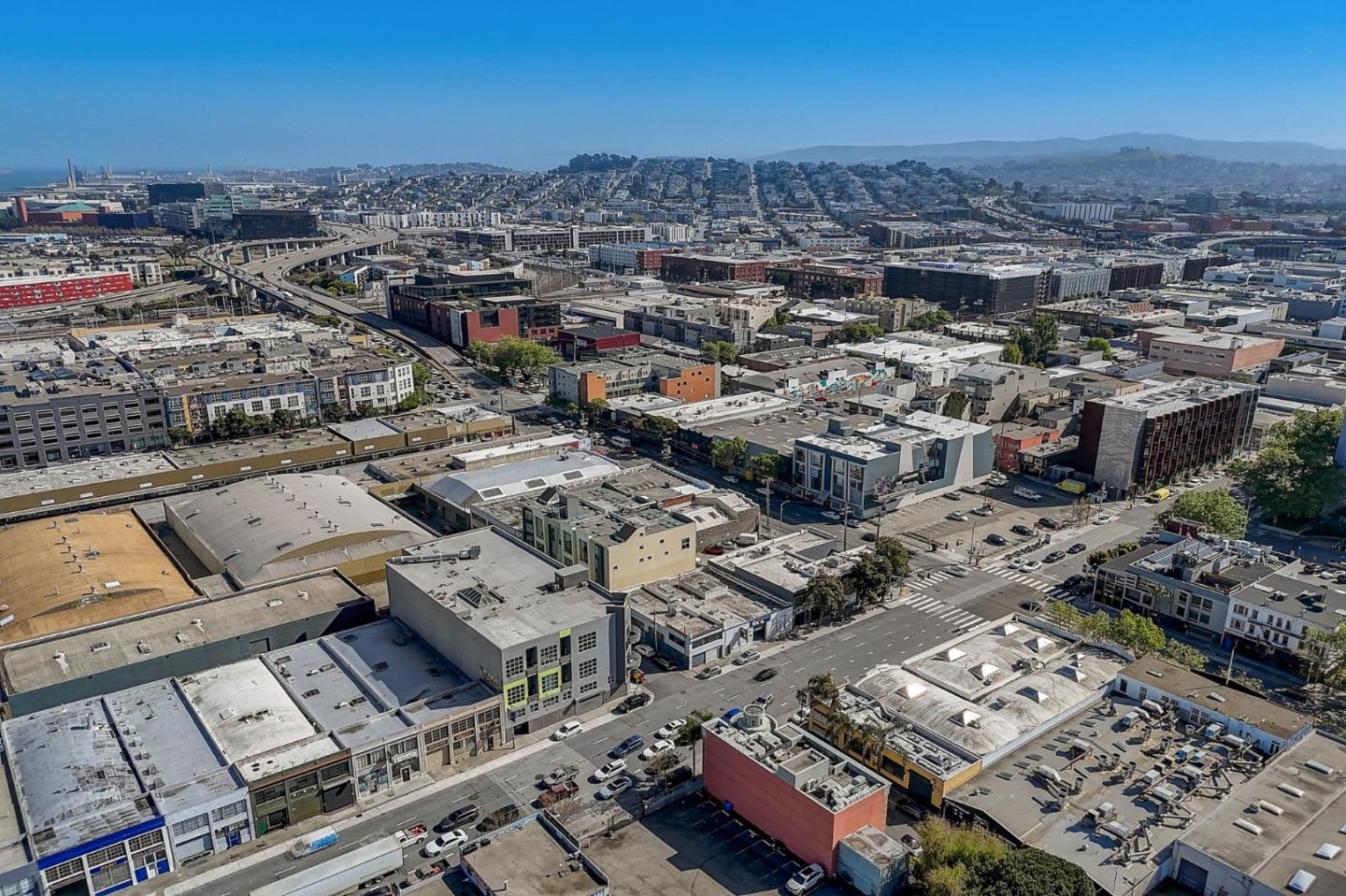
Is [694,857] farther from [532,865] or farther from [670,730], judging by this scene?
[670,730]

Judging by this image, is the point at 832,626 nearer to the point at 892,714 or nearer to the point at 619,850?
the point at 892,714

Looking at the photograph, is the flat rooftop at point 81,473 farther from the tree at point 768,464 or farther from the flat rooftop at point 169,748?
the tree at point 768,464

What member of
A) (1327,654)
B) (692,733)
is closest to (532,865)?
(692,733)

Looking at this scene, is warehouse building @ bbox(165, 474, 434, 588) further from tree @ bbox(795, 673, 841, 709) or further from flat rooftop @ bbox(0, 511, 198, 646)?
tree @ bbox(795, 673, 841, 709)

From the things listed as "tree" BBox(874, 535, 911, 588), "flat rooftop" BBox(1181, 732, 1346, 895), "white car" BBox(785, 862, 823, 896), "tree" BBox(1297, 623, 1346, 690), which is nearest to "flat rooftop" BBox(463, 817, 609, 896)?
"white car" BBox(785, 862, 823, 896)

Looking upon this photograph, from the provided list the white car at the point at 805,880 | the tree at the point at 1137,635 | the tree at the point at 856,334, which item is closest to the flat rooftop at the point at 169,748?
the white car at the point at 805,880

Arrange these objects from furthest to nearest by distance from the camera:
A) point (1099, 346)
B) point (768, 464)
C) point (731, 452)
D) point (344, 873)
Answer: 1. point (1099, 346)
2. point (731, 452)
3. point (768, 464)
4. point (344, 873)
